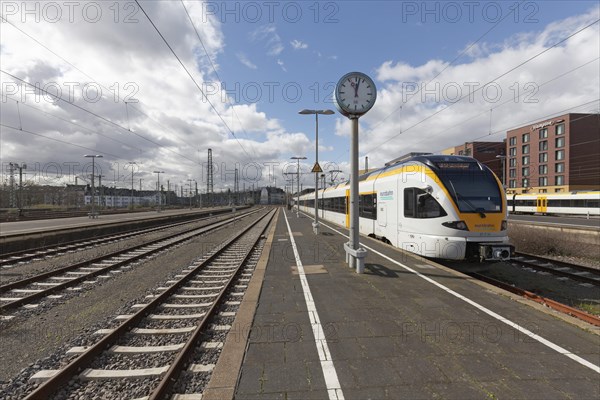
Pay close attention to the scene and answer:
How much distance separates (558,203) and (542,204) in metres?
2.32

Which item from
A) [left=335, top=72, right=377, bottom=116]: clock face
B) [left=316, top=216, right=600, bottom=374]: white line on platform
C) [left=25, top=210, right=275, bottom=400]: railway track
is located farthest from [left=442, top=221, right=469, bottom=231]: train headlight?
[left=25, top=210, right=275, bottom=400]: railway track

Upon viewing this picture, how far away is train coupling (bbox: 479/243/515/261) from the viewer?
7508mm

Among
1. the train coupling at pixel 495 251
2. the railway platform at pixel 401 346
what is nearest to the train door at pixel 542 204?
the train coupling at pixel 495 251

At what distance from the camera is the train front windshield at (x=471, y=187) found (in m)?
7.82

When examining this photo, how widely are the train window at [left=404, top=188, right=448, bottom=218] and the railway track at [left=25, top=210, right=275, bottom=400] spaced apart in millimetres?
5328

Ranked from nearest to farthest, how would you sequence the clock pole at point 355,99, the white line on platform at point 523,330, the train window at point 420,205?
the white line on platform at point 523,330 → the clock pole at point 355,99 → the train window at point 420,205

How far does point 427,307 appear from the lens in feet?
17.5

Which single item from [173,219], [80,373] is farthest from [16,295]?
[173,219]

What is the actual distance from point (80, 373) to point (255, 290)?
3256 mm

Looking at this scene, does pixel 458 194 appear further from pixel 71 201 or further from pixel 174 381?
pixel 71 201

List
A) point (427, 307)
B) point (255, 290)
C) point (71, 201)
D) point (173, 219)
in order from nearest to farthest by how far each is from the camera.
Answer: point (427, 307)
point (255, 290)
point (173, 219)
point (71, 201)

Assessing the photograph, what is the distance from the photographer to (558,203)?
3444 centimetres

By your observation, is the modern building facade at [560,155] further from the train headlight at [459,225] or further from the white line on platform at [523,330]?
the white line on platform at [523,330]

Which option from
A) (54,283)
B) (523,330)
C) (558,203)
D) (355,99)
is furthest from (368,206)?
(558,203)
